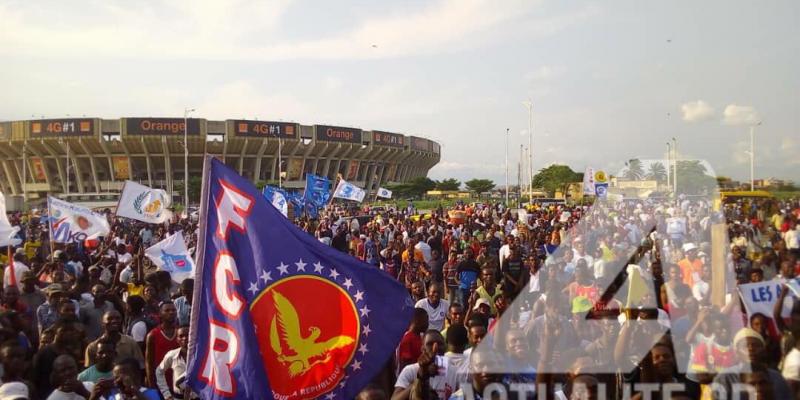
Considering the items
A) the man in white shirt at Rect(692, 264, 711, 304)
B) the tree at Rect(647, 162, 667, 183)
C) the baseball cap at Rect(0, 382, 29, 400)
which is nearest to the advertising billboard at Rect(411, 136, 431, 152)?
the tree at Rect(647, 162, 667, 183)

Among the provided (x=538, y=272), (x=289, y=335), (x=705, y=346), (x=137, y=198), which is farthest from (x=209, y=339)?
(x=137, y=198)

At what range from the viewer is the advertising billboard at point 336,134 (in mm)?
69000

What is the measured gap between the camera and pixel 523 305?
7418 mm

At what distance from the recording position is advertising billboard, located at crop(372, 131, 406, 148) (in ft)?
247

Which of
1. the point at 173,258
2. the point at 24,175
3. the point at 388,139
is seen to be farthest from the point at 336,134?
the point at 173,258

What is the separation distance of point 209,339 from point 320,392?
727 millimetres

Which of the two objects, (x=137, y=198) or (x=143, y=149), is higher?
(x=143, y=149)

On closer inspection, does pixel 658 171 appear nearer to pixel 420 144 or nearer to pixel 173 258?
pixel 173 258

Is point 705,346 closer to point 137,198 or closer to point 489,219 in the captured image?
point 137,198

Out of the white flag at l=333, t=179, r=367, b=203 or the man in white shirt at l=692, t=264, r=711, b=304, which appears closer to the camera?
the man in white shirt at l=692, t=264, r=711, b=304

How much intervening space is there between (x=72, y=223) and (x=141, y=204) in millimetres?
1526

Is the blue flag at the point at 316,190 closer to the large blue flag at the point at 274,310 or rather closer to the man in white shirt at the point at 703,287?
the man in white shirt at the point at 703,287

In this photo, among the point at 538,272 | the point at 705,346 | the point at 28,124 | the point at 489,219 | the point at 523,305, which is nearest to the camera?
the point at 705,346

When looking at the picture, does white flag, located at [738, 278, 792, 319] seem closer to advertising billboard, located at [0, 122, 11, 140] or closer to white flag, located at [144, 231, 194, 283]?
white flag, located at [144, 231, 194, 283]
